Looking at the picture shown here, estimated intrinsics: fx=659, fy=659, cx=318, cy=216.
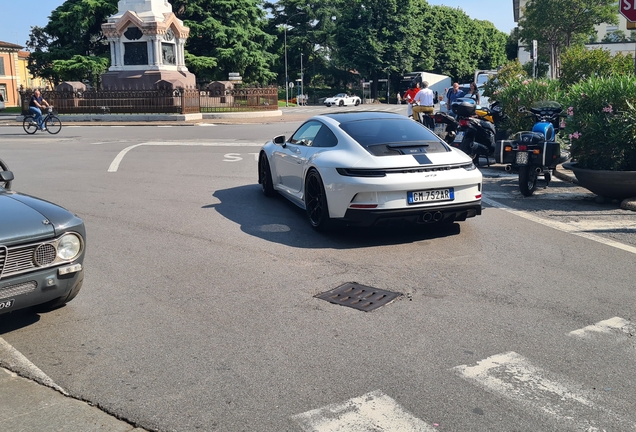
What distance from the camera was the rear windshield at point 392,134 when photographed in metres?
7.79

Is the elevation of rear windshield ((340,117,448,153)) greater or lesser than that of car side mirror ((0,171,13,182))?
greater

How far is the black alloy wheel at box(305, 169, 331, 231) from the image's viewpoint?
24.8ft

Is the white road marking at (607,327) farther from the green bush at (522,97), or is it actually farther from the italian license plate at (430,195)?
the green bush at (522,97)

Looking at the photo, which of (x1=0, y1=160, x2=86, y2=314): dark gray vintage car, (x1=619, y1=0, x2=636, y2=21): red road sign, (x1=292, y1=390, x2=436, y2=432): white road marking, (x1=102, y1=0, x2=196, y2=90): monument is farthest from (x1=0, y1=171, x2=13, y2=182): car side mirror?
(x1=102, y1=0, x2=196, y2=90): monument

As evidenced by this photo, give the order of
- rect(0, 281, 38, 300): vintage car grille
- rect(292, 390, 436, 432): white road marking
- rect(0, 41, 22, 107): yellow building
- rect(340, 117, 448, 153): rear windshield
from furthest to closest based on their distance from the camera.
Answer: rect(0, 41, 22, 107): yellow building, rect(340, 117, 448, 153): rear windshield, rect(0, 281, 38, 300): vintage car grille, rect(292, 390, 436, 432): white road marking

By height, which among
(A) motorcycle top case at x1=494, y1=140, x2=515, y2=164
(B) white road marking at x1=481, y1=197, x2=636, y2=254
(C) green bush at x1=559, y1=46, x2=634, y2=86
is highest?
(C) green bush at x1=559, y1=46, x2=634, y2=86

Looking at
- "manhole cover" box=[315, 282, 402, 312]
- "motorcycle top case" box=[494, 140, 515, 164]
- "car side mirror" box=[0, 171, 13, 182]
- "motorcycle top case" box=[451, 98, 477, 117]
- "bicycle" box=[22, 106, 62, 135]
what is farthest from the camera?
"bicycle" box=[22, 106, 62, 135]

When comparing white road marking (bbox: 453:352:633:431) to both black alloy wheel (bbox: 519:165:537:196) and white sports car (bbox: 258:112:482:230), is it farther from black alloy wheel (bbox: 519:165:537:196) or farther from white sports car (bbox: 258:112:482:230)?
black alloy wheel (bbox: 519:165:537:196)

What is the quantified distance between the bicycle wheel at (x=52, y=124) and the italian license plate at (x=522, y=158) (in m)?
20.6

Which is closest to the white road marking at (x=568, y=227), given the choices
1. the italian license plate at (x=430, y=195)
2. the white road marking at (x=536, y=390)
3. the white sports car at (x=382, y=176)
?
the white sports car at (x=382, y=176)

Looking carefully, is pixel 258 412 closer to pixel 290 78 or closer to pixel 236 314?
pixel 236 314

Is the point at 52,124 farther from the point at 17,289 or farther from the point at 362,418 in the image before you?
the point at 362,418

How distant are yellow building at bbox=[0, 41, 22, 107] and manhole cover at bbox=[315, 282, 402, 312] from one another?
3512 inches

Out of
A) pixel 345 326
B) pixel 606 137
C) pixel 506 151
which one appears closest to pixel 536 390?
pixel 345 326
